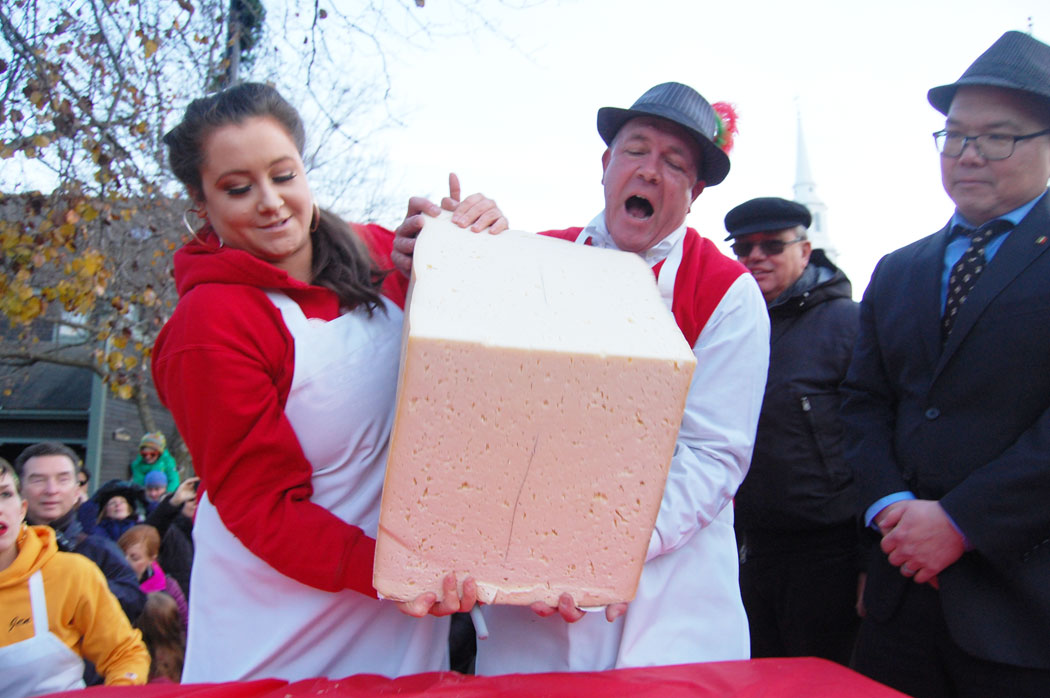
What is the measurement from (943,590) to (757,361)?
0.71 meters

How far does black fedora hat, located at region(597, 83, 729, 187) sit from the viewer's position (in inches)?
79.7

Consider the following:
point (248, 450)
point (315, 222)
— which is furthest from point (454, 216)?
point (248, 450)

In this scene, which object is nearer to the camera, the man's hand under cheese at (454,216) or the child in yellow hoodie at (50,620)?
the man's hand under cheese at (454,216)

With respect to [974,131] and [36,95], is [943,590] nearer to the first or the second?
[974,131]

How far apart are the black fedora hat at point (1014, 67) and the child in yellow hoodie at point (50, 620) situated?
3252mm

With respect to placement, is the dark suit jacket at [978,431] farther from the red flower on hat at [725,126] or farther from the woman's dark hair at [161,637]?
the woman's dark hair at [161,637]

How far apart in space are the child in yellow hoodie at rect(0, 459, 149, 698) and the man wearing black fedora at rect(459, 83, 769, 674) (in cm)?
195

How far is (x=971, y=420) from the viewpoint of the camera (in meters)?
1.95

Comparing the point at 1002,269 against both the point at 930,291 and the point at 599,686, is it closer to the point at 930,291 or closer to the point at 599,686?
the point at 930,291

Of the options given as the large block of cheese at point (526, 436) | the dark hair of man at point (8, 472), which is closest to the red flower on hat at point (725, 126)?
the large block of cheese at point (526, 436)

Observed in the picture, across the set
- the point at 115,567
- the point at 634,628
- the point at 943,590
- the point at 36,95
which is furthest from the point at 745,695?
the point at 36,95

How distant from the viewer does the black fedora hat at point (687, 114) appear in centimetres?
203

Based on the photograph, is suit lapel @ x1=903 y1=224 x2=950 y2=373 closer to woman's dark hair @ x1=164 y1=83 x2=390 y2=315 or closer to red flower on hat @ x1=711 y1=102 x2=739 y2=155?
red flower on hat @ x1=711 y1=102 x2=739 y2=155

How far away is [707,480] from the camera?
1709 millimetres
